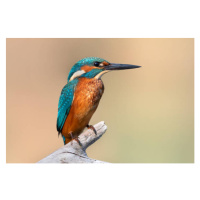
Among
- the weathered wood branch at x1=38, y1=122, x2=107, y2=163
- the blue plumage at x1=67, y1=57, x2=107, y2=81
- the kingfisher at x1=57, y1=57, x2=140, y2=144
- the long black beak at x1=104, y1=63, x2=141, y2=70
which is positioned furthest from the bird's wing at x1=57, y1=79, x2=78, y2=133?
the long black beak at x1=104, y1=63, x2=141, y2=70

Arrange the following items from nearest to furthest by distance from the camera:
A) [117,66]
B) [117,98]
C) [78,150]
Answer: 1. [78,150]
2. [117,66]
3. [117,98]

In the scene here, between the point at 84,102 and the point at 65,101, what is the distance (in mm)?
197

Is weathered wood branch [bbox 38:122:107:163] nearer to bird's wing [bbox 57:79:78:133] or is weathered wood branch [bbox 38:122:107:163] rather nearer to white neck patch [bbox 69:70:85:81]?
bird's wing [bbox 57:79:78:133]

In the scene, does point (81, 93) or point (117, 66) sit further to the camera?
point (117, 66)

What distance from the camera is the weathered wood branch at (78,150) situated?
319 centimetres

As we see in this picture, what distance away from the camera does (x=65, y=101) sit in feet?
10.9

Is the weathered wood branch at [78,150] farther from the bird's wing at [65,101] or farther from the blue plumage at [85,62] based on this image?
the blue plumage at [85,62]

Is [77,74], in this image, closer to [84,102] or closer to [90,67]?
[90,67]

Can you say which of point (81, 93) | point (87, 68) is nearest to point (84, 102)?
point (81, 93)

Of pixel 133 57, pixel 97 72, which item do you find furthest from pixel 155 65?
pixel 97 72

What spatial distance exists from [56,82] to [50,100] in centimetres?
20

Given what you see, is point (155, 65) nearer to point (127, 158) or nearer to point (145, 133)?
point (145, 133)

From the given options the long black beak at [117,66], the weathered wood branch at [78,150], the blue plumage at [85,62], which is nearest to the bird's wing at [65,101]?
the blue plumage at [85,62]

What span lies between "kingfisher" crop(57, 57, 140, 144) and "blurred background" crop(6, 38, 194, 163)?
0.37ft
